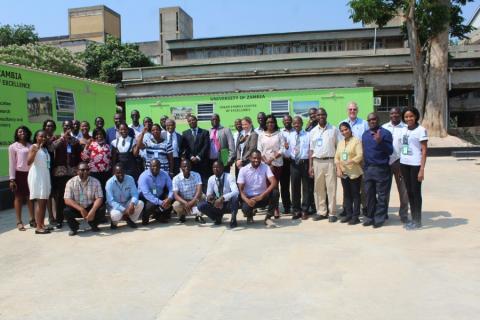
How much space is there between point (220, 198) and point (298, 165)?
1.46 meters

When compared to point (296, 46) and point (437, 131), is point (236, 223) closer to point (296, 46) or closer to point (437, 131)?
point (437, 131)

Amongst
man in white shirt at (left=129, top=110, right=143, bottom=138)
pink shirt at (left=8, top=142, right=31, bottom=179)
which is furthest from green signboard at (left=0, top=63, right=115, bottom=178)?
man in white shirt at (left=129, top=110, right=143, bottom=138)

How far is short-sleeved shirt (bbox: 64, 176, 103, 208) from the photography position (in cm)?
662

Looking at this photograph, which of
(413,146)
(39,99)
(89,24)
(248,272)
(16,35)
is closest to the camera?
(248,272)

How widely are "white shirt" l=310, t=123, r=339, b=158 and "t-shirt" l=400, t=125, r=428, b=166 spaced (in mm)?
1054

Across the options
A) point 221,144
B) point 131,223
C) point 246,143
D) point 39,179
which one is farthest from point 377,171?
point 39,179

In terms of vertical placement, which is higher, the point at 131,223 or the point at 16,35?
the point at 16,35

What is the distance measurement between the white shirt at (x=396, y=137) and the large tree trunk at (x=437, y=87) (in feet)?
49.3

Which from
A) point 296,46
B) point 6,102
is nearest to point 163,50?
point 296,46

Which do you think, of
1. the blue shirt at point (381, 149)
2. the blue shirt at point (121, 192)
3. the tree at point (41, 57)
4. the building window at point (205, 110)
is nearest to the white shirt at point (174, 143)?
the blue shirt at point (121, 192)

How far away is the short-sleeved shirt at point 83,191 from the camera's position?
6.62 m

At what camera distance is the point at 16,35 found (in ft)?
147

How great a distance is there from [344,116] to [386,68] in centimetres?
1098

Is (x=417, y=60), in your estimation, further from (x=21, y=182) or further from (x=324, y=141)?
(x=21, y=182)
